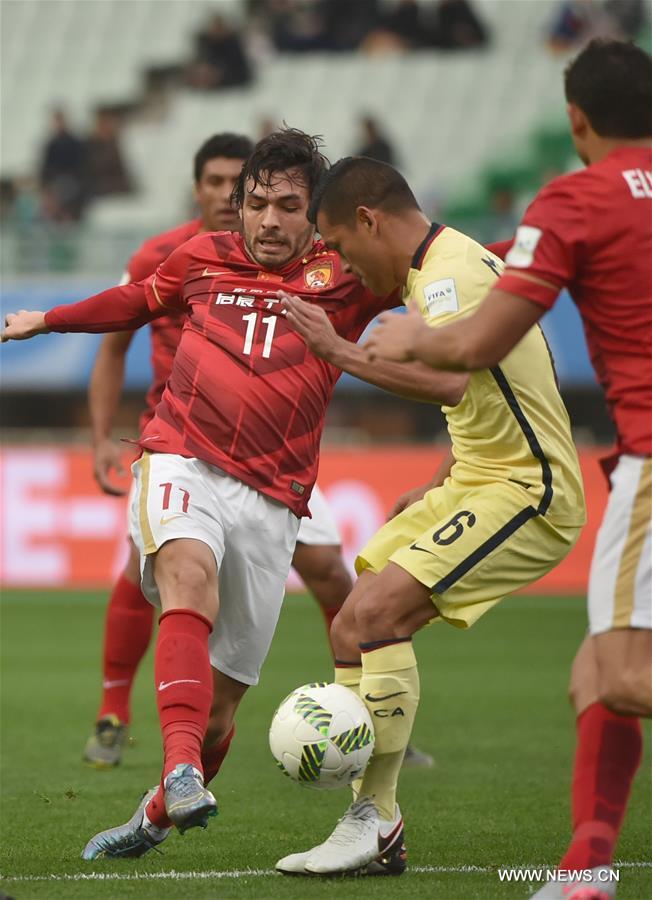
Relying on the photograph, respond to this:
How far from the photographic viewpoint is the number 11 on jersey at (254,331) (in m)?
4.93

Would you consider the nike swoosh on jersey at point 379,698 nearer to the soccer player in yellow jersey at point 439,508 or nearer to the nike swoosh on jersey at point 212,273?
the soccer player in yellow jersey at point 439,508

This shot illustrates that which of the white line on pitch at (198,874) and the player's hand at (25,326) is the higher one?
the player's hand at (25,326)

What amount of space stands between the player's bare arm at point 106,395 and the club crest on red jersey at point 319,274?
2327 millimetres

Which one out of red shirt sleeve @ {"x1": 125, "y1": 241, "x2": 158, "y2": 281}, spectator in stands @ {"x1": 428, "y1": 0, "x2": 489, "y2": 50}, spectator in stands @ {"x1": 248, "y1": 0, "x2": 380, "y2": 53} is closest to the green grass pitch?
red shirt sleeve @ {"x1": 125, "y1": 241, "x2": 158, "y2": 281}

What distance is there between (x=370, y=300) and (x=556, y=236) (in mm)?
1493

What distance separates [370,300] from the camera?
5102 mm

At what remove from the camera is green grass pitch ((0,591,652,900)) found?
173 inches

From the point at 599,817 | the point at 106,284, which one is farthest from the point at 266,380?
the point at 106,284

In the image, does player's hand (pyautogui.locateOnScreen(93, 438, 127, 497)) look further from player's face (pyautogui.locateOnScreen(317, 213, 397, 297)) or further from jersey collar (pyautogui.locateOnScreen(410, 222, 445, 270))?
jersey collar (pyautogui.locateOnScreen(410, 222, 445, 270))

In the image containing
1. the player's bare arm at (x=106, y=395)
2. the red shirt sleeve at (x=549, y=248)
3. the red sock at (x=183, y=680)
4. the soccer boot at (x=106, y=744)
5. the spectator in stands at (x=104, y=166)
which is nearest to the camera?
the red shirt sleeve at (x=549, y=248)

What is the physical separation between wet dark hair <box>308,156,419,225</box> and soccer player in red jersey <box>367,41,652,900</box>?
0.81m

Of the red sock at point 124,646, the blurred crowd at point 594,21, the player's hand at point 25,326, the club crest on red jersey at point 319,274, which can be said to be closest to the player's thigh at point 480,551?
the club crest on red jersey at point 319,274

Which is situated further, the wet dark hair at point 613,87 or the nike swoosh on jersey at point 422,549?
the nike swoosh on jersey at point 422,549

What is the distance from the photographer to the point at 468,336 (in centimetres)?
373
